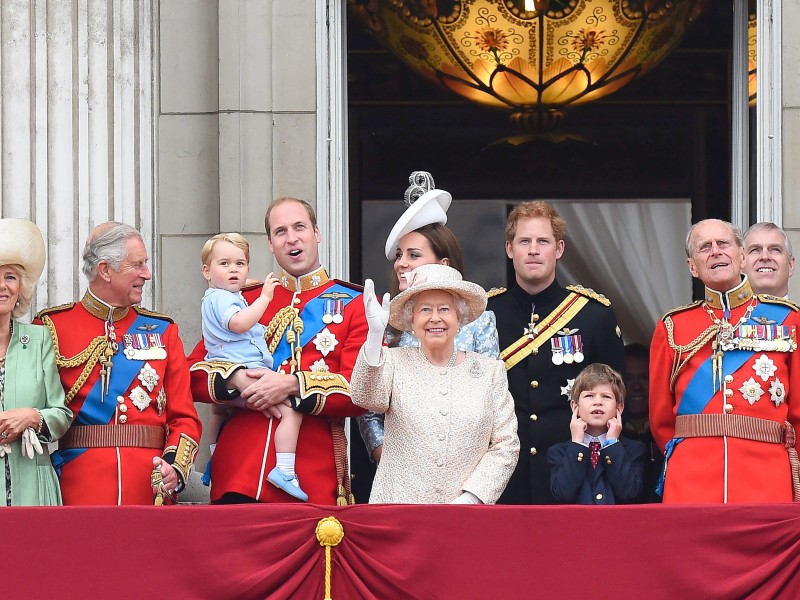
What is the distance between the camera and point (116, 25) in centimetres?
887

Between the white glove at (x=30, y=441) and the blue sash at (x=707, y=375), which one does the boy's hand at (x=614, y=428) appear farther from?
the white glove at (x=30, y=441)

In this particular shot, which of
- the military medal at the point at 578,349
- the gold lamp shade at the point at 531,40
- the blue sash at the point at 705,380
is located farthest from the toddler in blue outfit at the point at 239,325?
the gold lamp shade at the point at 531,40

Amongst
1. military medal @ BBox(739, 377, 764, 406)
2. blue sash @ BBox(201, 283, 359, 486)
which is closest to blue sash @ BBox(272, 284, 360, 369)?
blue sash @ BBox(201, 283, 359, 486)

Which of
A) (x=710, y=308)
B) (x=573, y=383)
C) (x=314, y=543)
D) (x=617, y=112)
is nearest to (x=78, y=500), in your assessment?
(x=314, y=543)

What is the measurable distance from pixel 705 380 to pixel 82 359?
7.56ft

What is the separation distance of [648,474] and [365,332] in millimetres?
1371

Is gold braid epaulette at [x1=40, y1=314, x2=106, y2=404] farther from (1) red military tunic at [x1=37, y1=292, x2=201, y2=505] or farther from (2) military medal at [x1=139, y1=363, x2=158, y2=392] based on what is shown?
(2) military medal at [x1=139, y1=363, x2=158, y2=392]

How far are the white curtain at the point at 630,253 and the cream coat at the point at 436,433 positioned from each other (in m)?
6.72

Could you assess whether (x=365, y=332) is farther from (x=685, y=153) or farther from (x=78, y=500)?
(x=685, y=153)

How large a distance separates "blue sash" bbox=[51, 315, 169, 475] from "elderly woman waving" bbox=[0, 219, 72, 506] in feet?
0.41

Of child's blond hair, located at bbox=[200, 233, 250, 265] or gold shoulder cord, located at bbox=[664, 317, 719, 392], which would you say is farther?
child's blond hair, located at bbox=[200, 233, 250, 265]

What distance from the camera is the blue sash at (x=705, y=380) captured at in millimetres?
6797

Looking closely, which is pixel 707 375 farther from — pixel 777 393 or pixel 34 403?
pixel 34 403

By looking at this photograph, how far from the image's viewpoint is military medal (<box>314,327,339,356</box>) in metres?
7.07
